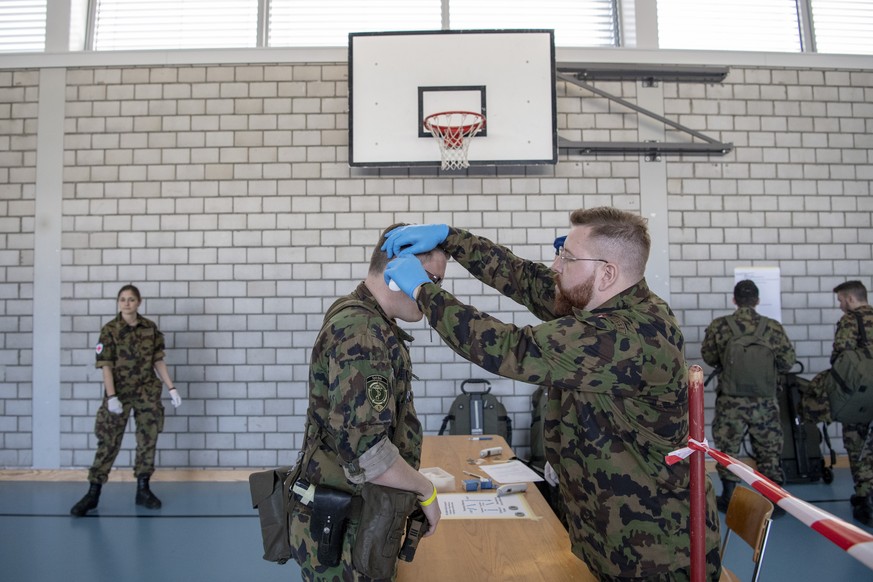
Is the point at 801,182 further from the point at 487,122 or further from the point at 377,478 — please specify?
the point at 377,478

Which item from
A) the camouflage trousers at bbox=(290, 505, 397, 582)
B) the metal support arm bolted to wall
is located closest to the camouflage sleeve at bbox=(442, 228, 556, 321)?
the camouflage trousers at bbox=(290, 505, 397, 582)

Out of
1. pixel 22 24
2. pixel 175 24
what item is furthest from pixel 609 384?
pixel 22 24

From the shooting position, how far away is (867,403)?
4195mm

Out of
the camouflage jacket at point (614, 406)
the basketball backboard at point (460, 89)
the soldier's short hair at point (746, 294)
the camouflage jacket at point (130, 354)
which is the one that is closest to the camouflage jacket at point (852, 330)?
the soldier's short hair at point (746, 294)

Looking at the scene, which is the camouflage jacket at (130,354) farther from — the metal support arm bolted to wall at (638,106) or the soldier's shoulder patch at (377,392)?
the metal support arm bolted to wall at (638,106)

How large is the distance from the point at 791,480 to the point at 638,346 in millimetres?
4727

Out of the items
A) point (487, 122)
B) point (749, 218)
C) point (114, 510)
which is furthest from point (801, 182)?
point (114, 510)

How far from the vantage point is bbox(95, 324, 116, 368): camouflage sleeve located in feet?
15.6

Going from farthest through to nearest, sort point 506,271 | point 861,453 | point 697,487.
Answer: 1. point 861,453
2. point 506,271
3. point 697,487

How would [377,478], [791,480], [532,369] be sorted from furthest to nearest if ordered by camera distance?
[791,480], [377,478], [532,369]

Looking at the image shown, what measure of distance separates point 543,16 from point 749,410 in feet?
14.6

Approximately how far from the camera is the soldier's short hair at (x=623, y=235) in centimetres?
164

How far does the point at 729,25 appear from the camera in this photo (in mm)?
6188

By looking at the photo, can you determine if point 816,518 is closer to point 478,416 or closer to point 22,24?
point 478,416
